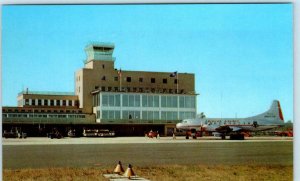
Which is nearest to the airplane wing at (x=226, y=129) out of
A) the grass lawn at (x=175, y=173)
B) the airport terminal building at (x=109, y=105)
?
the airport terminal building at (x=109, y=105)

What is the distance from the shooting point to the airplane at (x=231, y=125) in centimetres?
4400

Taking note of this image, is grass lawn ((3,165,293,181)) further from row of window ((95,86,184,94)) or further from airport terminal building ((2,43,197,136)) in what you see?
row of window ((95,86,184,94))

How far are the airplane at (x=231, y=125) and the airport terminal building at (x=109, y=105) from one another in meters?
1.34

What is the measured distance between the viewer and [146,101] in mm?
46750

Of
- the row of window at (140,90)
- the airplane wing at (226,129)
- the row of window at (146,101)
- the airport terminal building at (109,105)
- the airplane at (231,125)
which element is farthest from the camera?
the row of window at (140,90)

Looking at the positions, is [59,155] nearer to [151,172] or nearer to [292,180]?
[151,172]

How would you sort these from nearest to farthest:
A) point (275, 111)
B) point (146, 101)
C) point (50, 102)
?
point (275, 111), point (146, 101), point (50, 102)

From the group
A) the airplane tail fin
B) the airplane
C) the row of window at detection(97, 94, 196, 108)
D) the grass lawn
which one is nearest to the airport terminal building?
the row of window at detection(97, 94, 196, 108)

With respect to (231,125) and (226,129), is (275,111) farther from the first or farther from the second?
(231,125)

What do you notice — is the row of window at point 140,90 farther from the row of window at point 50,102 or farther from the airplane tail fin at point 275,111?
the airplane tail fin at point 275,111

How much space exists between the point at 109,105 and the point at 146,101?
4.48 meters

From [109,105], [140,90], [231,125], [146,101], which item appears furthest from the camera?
[109,105]

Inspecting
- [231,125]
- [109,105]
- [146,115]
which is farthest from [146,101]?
[231,125]

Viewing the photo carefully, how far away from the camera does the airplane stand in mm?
44000
